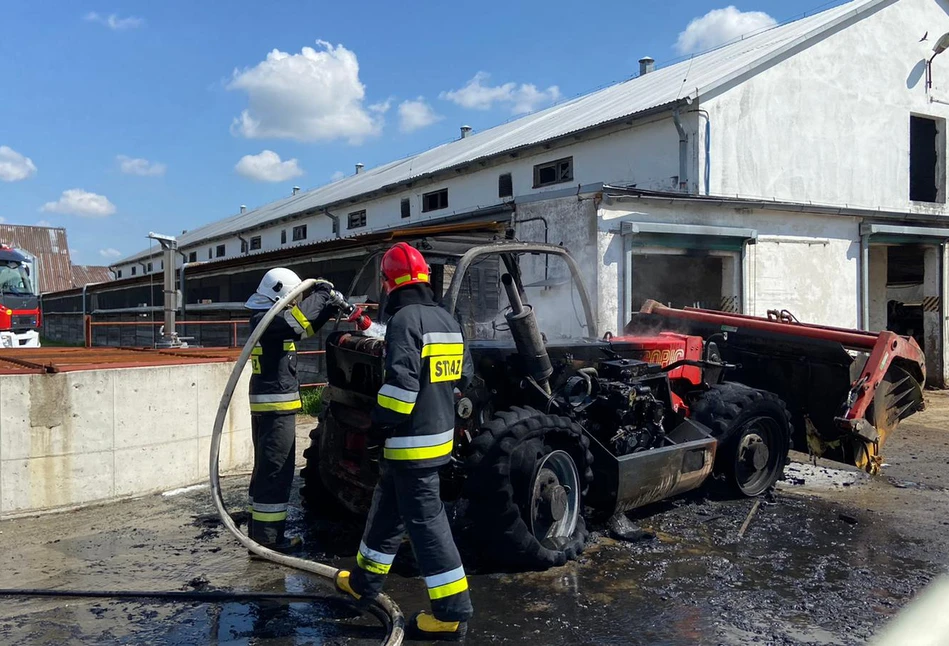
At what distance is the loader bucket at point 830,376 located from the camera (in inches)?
247

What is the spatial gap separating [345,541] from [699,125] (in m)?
10.5

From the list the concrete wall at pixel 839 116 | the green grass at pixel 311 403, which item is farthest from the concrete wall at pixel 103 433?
the concrete wall at pixel 839 116

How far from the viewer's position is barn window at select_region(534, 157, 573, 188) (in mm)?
15773

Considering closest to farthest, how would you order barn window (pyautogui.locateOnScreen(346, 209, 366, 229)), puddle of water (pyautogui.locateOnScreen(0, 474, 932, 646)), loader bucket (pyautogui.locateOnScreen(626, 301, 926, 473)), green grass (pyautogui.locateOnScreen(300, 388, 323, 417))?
puddle of water (pyautogui.locateOnScreen(0, 474, 932, 646))
loader bucket (pyautogui.locateOnScreen(626, 301, 926, 473))
green grass (pyautogui.locateOnScreen(300, 388, 323, 417))
barn window (pyautogui.locateOnScreen(346, 209, 366, 229))

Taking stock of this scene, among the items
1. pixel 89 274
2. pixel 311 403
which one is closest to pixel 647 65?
pixel 311 403

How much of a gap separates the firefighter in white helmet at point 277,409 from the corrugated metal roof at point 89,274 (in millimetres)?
49239

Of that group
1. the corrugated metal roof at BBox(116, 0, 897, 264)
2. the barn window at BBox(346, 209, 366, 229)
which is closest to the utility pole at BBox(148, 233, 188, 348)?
the corrugated metal roof at BBox(116, 0, 897, 264)

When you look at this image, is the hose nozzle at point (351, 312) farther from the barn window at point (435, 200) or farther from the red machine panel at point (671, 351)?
the barn window at point (435, 200)

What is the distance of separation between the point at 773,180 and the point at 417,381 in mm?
12246

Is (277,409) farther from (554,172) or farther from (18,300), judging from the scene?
(18,300)

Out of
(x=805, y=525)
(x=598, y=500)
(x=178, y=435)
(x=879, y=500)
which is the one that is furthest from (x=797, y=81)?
(x=178, y=435)

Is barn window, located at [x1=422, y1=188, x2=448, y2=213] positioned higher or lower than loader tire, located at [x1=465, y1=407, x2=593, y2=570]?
higher

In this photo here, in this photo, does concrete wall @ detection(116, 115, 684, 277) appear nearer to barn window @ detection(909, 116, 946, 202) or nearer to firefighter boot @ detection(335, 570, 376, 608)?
barn window @ detection(909, 116, 946, 202)

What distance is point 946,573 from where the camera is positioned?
4.66m
